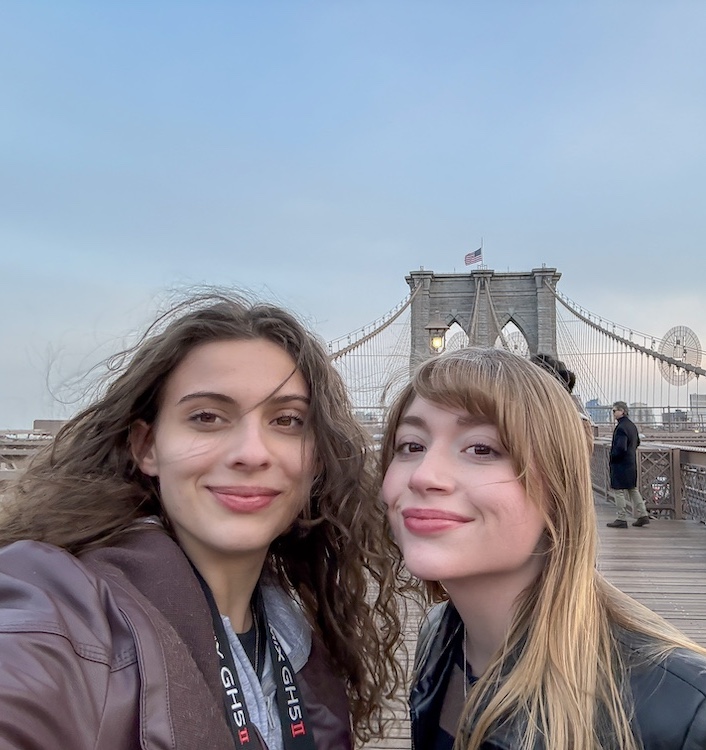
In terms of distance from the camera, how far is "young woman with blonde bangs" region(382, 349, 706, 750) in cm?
99

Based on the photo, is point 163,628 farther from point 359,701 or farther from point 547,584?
point 359,701

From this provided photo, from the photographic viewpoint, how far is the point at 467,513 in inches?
44.3

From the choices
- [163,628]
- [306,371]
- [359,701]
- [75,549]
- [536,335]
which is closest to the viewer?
[163,628]

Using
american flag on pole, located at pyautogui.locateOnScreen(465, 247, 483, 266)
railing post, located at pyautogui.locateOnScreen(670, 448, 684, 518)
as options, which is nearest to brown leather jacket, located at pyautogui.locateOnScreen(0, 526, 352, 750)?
railing post, located at pyautogui.locateOnScreen(670, 448, 684, 518)

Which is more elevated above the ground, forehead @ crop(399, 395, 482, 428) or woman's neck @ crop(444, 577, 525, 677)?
forehead @ crop(399, 395, 482, 428)

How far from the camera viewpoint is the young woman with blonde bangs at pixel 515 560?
986 mm

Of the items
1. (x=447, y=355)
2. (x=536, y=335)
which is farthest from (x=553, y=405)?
(x=536, y=335)

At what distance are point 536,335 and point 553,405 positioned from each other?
35.0 meters

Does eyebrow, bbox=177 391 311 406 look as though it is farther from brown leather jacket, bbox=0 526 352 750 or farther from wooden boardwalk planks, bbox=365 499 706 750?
wooden boardwalk planks, bbox=365 499 706 750

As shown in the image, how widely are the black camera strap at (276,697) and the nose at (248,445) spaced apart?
0.80 feet

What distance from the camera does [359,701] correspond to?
61.2 inches

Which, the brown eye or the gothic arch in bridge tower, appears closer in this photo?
the brown eye

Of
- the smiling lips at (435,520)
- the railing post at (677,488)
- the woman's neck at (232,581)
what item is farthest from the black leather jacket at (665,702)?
the railing post at (677,488)

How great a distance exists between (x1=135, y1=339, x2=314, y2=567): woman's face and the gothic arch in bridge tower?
32770mm
